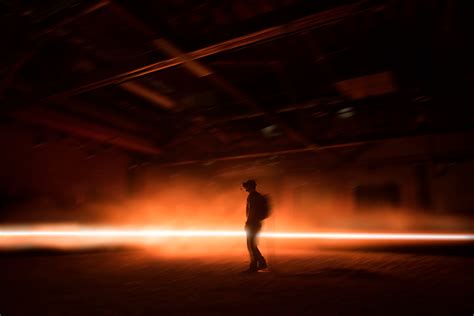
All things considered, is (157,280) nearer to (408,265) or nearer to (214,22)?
(214,22)

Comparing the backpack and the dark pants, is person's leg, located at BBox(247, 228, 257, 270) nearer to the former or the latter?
the dark pants

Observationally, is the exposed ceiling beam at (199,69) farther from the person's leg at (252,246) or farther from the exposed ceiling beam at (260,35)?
the person's leg at (252,246)

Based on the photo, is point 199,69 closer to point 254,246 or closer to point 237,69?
point 237,69

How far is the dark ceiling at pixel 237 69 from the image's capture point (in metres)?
5.27

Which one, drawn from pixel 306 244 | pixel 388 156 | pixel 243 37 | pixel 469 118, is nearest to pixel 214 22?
pixel 243 37

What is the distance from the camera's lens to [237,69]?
815 centimetres

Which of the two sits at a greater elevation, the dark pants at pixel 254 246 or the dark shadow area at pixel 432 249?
the dark pants at pixel 254 246

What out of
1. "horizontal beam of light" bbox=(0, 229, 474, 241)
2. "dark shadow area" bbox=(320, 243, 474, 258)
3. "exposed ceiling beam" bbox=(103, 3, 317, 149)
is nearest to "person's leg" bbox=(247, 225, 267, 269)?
"exposed ceiling beam" bbox=(103, 3, 317, 149)

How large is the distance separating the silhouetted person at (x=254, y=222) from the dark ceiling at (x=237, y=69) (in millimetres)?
2134

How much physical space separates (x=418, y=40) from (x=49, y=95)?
7130 millimetres

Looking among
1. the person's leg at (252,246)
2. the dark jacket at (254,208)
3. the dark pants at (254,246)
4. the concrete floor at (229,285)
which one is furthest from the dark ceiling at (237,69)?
the concrete floor at (229,285)

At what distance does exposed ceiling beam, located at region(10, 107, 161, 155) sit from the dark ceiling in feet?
0.12

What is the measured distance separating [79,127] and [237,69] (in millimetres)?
4251

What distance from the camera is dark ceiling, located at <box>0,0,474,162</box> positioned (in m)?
5.27
